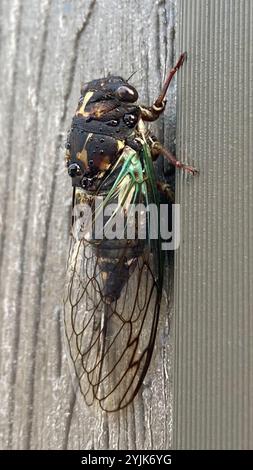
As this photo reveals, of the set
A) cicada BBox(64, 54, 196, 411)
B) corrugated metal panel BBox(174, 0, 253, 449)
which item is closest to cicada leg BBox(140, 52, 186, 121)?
cicada BBox(64, 54, 196, 411)

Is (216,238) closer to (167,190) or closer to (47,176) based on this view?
(167,190)

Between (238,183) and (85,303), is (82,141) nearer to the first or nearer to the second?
(85,303)

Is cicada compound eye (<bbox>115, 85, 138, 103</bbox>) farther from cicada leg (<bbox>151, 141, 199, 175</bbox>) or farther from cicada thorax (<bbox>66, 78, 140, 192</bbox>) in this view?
cicada leg (<bbox>151, 141, 199, 175</bbox>)

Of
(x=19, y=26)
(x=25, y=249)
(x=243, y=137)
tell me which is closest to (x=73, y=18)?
(x=19, y=26)

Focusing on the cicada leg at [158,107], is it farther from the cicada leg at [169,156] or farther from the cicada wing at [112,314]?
the cicada wing at [112,314]

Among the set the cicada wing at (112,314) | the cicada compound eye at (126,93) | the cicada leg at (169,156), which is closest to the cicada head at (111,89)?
the cicada compound eye at (126,93)

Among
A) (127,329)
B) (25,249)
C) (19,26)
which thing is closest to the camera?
(127,329)
